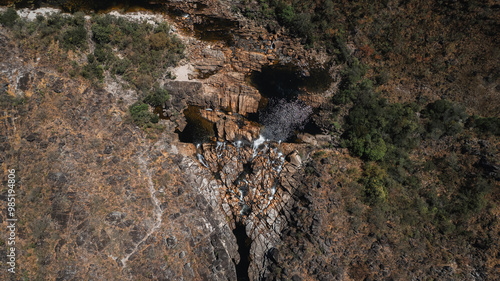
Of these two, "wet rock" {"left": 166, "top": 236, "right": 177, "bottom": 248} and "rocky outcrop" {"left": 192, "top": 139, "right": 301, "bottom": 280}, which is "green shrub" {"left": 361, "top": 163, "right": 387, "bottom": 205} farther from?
"wet rock" {"left": 166, "top": 236, "right": 177, "bottom": 248}

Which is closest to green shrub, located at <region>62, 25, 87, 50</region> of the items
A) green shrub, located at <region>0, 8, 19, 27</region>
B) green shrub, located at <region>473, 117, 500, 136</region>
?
green shrub, located at <region>0, 8, 19, 27</region>

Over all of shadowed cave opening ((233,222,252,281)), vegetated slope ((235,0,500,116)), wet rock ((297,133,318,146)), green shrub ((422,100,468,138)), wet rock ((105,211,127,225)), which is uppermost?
vegetated slope ((235,0,500,116))

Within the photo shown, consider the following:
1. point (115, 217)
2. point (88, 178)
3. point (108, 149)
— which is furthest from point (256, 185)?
point (88, 178)

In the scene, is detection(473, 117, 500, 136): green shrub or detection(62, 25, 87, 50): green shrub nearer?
detection(473, 117, 500, 136): green shrub

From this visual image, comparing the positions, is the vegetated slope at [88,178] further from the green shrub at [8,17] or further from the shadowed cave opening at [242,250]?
the shadowed cave opening at [242,250]

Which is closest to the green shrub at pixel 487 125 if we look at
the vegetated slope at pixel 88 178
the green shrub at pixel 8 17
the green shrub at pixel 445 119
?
the green shrub at pixel 445 119

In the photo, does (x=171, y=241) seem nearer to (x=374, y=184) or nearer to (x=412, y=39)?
(x=374, y=184)

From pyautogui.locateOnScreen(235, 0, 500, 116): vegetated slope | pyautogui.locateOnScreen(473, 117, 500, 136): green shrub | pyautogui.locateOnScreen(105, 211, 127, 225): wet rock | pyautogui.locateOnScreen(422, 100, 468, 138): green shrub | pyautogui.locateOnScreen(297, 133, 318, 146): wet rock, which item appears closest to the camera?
pyautogui.locateOnScreen(105, 211, 127, 225): wet rock

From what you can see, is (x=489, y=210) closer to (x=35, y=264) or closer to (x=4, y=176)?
(x=35, y=264)
